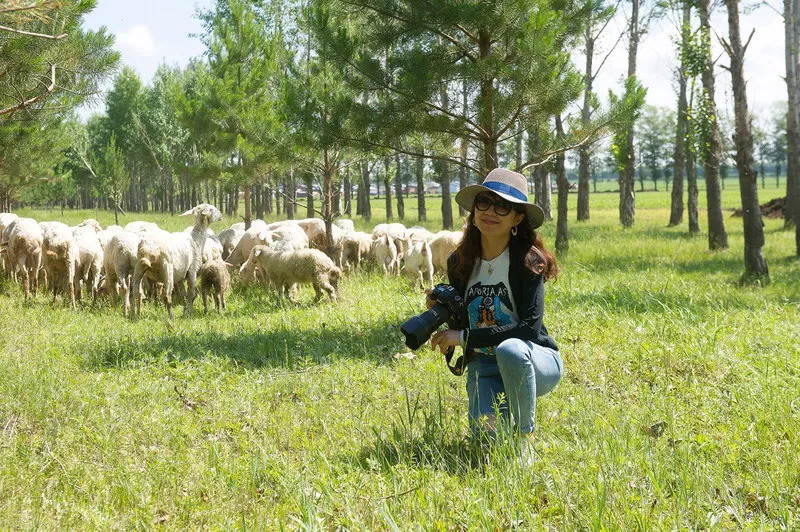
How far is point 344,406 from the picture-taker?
4.75m

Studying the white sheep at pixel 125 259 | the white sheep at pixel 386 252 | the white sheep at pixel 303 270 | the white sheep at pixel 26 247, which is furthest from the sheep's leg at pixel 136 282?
the white sheep at pixel 386 252

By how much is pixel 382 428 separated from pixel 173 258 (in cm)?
645

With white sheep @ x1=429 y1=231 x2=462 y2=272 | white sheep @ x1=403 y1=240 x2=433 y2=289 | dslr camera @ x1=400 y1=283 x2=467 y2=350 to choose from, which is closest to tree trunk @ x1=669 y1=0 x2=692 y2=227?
white sheep @ x1=429 y1=231 x2=462 y2=272

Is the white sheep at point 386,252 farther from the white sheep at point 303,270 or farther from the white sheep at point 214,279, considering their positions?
the white sheep at point 214,279

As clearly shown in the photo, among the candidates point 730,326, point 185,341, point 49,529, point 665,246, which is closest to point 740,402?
point 730,326

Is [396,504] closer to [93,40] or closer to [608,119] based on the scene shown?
[608,119]

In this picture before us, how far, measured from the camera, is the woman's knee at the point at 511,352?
3.16 metres

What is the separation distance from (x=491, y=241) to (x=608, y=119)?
18.7 ft

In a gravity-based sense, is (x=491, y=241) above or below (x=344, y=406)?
above

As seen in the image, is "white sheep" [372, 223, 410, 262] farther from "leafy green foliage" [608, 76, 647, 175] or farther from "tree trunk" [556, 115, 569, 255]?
"leafy green foliage" [608, 76, 647, 175]

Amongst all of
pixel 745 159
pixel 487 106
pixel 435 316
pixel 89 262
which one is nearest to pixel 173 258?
pixel 89 262

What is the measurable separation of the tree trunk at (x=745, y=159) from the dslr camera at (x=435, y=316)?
826cm

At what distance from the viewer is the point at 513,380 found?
322 centimetres

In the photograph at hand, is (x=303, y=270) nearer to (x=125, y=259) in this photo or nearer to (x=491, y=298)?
(x=125, y=259)
